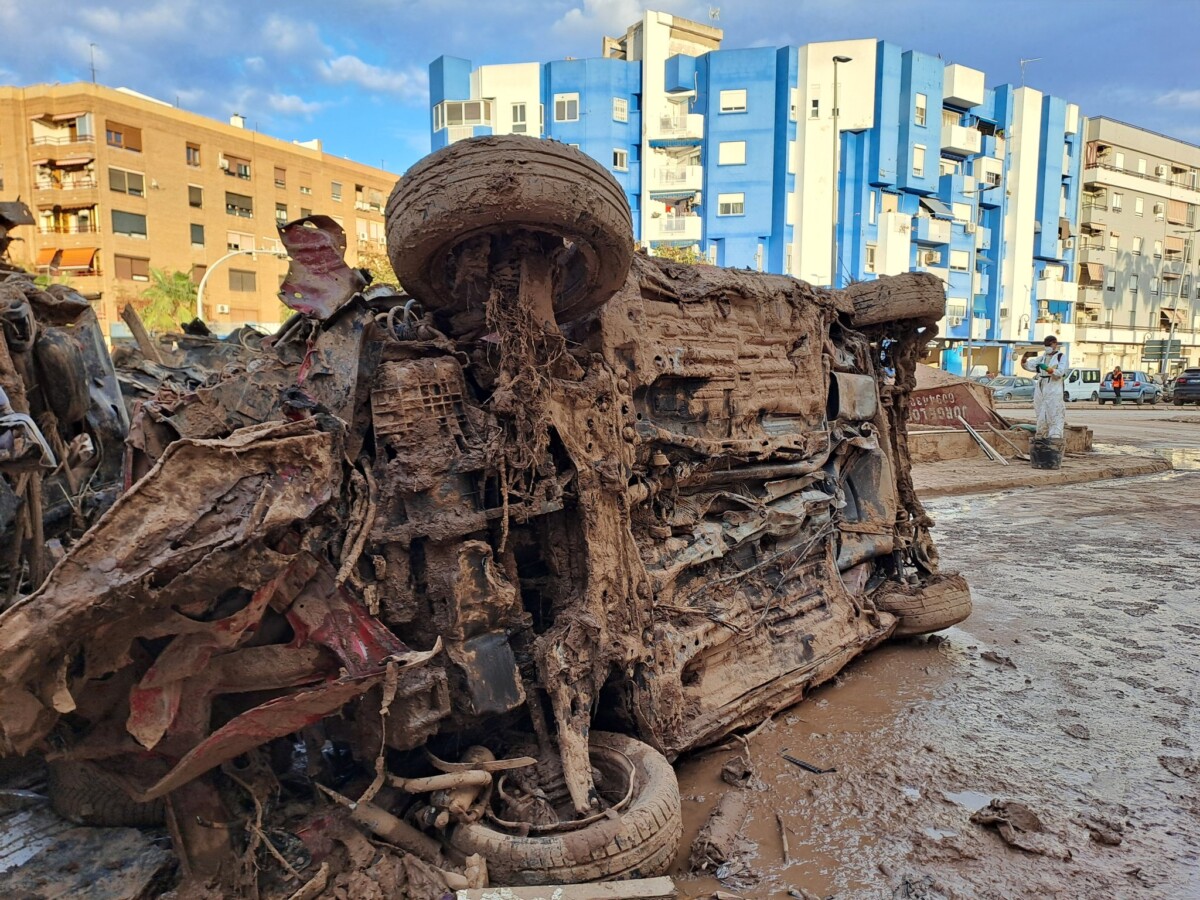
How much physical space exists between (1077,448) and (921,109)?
24.3 meters

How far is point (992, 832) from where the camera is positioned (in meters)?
3.24

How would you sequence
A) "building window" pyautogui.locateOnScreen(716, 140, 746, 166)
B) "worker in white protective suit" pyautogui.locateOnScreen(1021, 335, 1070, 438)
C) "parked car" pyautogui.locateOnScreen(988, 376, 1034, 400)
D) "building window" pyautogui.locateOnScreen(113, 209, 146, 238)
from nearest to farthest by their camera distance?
"worker in white protective suit" pyautogui.locateOnScreen(1021, 335, 1070, 438) → "parked car" pyautogui.locateOnScreen(988, 376, 1034, 400) → "building window" pyautogui.locateOnScreen(113, 209, 146, 238) → "building window" pyautogui.locateOnScreen(716, 140, 746, 166)

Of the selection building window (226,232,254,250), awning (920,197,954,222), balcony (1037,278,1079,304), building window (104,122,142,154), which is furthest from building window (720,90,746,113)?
building window (104,122,142,154)

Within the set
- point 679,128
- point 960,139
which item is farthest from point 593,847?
point 960,139

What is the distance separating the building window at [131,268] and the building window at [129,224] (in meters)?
0.94

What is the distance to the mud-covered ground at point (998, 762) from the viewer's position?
3008 mm

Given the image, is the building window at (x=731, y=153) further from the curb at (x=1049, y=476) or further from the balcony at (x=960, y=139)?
the curb at (x=1049, y=476)

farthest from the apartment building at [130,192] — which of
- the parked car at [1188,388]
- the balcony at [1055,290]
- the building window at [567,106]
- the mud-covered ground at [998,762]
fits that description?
the balcony at [1055,290]

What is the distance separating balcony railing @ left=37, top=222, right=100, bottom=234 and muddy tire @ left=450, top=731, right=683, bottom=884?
115ft

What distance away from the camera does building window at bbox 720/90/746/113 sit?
106 feet

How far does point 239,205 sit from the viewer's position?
33656 mm

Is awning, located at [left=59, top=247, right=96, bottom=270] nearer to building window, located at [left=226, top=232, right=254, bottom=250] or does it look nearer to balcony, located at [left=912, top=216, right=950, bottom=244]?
building window, located at [left=226, top=232, right=254, bottom=250]

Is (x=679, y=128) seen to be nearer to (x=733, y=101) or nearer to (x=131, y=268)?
(x=733, y=101)

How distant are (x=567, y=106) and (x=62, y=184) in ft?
65.7
